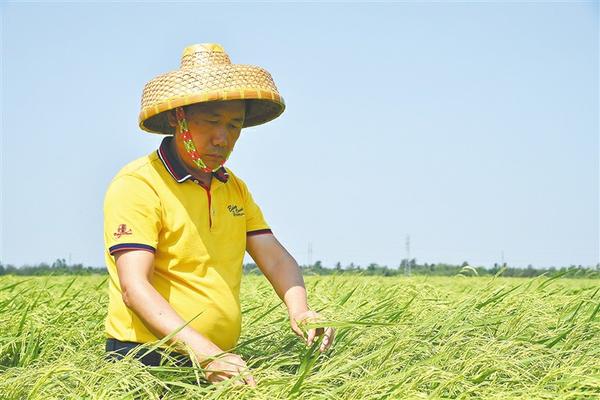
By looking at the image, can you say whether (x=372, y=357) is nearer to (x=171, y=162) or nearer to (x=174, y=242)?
(x=174, y=242)

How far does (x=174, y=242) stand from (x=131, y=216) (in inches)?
6.6

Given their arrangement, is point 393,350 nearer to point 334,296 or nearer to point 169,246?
point 169,246

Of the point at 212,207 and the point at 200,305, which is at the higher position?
the point at 212,207

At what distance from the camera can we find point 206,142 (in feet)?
8.78

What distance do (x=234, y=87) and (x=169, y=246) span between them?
515 millimetres

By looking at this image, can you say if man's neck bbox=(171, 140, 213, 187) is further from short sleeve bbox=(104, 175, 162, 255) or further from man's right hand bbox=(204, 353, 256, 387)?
man's right hand bbox=(204, 353, 256, 387)

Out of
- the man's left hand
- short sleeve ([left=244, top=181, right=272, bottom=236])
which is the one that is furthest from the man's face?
the man's left hand

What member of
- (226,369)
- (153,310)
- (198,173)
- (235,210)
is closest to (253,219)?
(235,210)

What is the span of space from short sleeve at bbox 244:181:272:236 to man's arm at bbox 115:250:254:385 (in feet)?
1.73

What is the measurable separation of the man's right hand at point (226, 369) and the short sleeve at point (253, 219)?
70cm

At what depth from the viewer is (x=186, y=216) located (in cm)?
269

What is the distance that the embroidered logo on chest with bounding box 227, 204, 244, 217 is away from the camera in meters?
2.88

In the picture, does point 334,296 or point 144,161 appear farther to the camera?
point 334,296

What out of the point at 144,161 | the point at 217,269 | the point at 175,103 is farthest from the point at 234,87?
the point at 217,269
